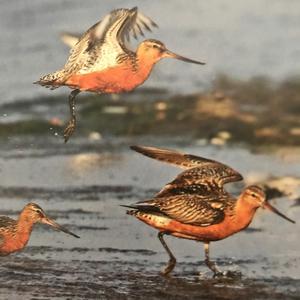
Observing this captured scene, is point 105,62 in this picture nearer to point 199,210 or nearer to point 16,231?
point 199,210

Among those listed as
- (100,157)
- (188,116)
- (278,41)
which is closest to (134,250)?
(100,157)

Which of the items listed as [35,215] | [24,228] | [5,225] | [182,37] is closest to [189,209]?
[35,215]

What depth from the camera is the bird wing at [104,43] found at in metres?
14.6

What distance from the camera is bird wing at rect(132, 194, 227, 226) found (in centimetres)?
1464

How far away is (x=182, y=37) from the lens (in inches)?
1176

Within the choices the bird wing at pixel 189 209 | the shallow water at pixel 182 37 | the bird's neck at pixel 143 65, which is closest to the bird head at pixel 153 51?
the bird's neck at pixel 143 65

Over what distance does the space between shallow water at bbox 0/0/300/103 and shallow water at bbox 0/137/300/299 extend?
173 inches

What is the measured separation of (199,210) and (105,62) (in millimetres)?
1872

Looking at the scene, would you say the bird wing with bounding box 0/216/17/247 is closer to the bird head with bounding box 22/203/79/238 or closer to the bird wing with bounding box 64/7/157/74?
the bird head with bounding box 22/203/79/238

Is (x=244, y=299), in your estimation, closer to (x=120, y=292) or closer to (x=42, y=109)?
(x=120, y=292)

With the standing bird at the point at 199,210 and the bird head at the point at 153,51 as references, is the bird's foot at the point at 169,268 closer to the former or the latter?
the standing bird at the point at 199,210

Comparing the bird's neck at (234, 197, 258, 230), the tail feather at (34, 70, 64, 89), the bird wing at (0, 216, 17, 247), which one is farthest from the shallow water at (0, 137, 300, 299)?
the tail feather at (34, 70, 64, 89)

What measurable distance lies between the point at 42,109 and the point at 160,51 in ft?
28.7

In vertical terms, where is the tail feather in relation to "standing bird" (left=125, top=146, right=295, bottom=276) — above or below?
above
